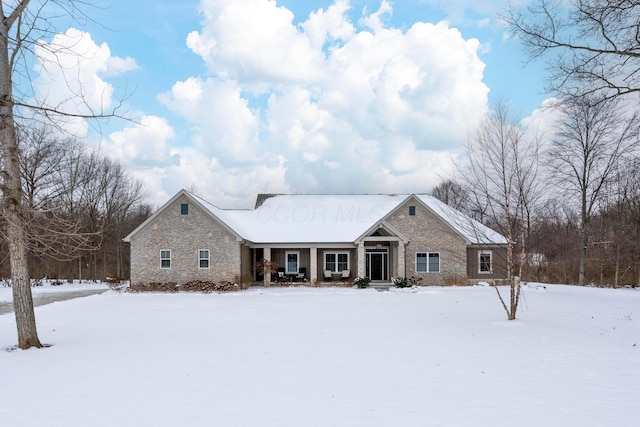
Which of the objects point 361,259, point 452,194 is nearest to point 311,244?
point 361,259

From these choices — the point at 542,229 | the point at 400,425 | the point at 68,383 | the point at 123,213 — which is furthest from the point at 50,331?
the point at 542,229

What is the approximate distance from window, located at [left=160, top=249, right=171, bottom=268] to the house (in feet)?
0.20

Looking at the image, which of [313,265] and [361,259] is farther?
[313,265]

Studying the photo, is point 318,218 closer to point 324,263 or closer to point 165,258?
point 324,263

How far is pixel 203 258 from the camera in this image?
92.4ft

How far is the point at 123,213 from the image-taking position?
4791cm

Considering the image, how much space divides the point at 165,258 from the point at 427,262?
16508mm

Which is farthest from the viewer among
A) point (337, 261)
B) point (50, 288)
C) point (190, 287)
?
point (50, 288)

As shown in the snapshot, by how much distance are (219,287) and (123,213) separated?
83.6 ft

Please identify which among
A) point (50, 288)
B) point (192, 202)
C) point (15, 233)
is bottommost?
point (50, 288)

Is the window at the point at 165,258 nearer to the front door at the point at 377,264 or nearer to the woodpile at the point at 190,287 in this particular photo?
the woodpile at the point at 190,287

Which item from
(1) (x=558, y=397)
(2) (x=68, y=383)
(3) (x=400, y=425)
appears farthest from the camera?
(2) (x=68, y=383)

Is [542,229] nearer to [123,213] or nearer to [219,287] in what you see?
[219,287]

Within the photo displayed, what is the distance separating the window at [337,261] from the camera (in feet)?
104
